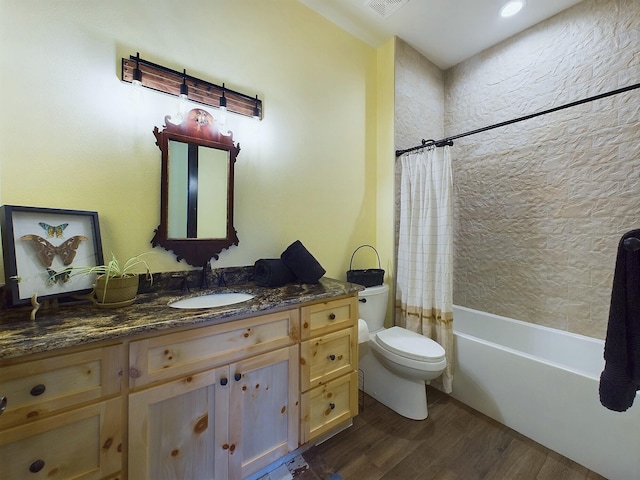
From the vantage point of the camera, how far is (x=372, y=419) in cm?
174

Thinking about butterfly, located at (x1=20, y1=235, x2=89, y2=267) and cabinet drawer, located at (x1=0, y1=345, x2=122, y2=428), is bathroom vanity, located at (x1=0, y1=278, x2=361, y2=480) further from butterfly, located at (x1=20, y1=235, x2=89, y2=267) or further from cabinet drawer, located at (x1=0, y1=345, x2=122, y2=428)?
butterfly, located at (x1=20, y1=235, x2=89, y2=267)

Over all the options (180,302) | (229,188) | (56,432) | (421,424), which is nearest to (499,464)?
(421,424)

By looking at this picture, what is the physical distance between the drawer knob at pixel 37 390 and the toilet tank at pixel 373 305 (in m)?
1.60

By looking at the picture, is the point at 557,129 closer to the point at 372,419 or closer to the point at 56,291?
the point at 372,419

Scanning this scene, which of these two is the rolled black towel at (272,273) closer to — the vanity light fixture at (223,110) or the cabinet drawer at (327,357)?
the cabinet drawer at (327,357)

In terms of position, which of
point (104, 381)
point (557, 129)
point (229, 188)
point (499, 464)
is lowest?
point (499, 464)

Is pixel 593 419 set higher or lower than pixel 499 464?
higher

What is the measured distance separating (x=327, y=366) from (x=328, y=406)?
0.23m

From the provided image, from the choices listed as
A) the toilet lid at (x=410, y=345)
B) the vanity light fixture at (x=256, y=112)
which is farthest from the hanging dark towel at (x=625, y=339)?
the vanity light fixture at (x=256, y=112)

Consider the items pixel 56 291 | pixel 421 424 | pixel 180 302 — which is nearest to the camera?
pixel 56 291

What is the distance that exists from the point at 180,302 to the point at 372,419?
1442mm

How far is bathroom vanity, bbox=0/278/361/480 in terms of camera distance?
2.52ft

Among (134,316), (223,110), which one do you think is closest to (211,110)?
(223,110)

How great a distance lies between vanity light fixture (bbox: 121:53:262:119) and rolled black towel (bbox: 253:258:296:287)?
93cm
